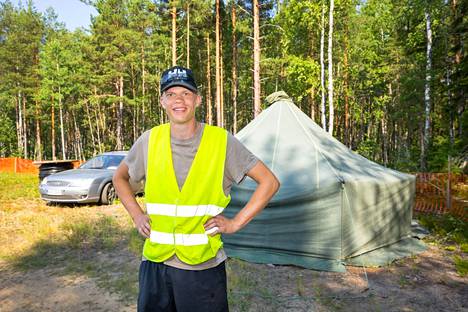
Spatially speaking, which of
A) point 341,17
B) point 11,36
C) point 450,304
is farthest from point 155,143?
point 11,36

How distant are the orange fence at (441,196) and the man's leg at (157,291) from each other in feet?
28.5

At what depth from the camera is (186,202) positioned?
6.68 feet

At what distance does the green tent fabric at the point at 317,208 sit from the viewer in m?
5.49

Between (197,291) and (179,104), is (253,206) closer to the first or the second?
(197,291)

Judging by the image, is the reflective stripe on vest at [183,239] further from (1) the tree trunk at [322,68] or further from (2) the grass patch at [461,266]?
(1) the tree trunk at [322,68]

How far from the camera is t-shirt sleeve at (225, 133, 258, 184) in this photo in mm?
2133

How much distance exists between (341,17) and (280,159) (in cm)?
2041

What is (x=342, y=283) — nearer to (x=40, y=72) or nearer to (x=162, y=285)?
(x=162, y=285)

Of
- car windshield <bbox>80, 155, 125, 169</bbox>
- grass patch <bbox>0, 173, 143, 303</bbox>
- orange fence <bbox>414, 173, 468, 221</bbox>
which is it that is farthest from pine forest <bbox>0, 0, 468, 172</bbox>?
grass patch <bbox>0, 173, 143, 303</bbox>

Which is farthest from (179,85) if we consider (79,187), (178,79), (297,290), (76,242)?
(79,187)

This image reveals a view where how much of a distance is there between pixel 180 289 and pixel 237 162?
0.77m

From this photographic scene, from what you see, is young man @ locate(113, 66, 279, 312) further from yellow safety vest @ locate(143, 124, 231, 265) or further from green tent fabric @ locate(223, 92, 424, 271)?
green tent fabric @ locate(223, 92, 424, 271)

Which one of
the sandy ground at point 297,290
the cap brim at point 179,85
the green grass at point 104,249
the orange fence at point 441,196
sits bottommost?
the sandy ground at point 297,290

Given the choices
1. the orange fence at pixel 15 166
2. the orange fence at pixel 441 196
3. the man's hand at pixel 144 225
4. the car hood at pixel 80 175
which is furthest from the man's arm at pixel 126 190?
the orange fence at pixel 15 166
